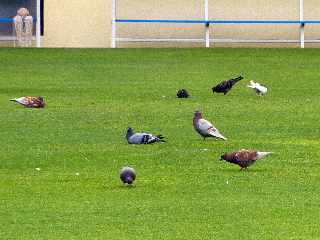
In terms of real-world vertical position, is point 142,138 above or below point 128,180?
below

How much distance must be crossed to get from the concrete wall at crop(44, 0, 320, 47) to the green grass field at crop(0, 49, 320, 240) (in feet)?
32.5

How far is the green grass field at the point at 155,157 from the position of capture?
1403 centimetres

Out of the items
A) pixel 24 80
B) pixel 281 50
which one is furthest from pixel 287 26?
pixel 24 80

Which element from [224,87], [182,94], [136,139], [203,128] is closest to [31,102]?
[182,94]

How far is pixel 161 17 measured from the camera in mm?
45781

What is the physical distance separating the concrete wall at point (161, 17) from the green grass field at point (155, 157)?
32.5 ft

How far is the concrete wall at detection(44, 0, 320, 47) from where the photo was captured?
45438 millimetres

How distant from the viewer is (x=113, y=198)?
50.6 feet

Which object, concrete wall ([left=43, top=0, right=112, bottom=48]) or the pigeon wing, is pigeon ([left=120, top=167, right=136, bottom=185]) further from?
concrete wall ([left=43, top=0, right=112, bottom=48])

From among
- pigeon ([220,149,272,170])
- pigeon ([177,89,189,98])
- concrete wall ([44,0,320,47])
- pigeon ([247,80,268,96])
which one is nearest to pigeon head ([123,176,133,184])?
pigeon ([220,149,272,170])

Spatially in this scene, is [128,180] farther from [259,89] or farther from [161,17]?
[161,17]

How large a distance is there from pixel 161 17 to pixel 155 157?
88.9 feet

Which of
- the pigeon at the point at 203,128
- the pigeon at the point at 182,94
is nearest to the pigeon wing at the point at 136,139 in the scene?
the pigeon at the point at 203,128

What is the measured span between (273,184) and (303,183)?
395mm
